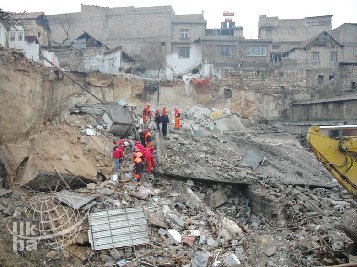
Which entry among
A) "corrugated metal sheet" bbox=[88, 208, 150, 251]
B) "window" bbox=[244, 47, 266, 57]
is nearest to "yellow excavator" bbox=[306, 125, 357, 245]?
"corrugated metal sheet" bbox=[88, 208, 150, 251]

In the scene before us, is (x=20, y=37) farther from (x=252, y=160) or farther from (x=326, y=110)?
(x=326, y=110)

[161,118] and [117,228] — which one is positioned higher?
[161,118]

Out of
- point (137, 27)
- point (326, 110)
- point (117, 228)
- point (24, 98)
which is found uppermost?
point (137, 27)

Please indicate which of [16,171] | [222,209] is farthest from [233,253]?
[16,171]

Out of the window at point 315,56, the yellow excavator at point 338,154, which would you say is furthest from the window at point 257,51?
the yellow excavator at point 338,154

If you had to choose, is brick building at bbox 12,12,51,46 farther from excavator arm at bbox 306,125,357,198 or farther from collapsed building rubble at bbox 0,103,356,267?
excavator arm at bbox 306,125,357,198

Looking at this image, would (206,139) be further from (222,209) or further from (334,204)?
(334,204)

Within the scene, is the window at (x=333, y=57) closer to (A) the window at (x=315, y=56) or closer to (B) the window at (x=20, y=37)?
(A) the window at (x=315, y=56)

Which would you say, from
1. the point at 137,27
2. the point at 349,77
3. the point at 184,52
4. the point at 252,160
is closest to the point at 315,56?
the point at 349,77

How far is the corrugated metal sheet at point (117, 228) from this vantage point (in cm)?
650

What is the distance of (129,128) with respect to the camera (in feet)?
40.4

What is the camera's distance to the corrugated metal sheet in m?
6.50

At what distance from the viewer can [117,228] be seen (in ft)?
22.4

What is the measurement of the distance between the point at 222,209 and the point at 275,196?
1614 mm
